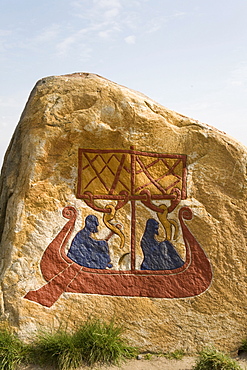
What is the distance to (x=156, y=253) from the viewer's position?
4.32 meters

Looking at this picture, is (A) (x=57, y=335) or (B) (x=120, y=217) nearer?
(A) (x=57, y=335)

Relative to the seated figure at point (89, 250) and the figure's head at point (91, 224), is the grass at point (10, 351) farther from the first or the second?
the figure's head at point (91, 224)

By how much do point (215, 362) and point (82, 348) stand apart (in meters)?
1.27

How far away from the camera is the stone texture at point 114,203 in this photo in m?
4.17

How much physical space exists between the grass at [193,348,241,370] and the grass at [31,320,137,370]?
2.24 feet

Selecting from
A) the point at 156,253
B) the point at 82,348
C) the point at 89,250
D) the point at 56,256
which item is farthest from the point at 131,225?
the point at 82,348

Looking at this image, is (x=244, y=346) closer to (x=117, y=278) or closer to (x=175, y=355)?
(x=175, y=355)

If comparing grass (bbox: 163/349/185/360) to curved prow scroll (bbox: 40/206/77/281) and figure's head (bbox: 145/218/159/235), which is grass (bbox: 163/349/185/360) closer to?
figure's head (bbox: 145/218/159/235)

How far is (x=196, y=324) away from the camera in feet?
13.8

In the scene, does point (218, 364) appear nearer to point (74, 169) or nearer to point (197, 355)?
point (197, 355)

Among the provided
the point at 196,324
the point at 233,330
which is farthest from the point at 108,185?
the point at 233,330

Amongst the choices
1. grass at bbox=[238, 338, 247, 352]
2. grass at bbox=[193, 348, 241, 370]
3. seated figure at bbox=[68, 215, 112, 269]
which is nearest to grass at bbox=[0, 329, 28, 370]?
seated figure at bbox=[68, 215, 112, 269]

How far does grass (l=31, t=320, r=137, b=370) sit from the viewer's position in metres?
3.86

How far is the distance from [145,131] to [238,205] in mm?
1309
